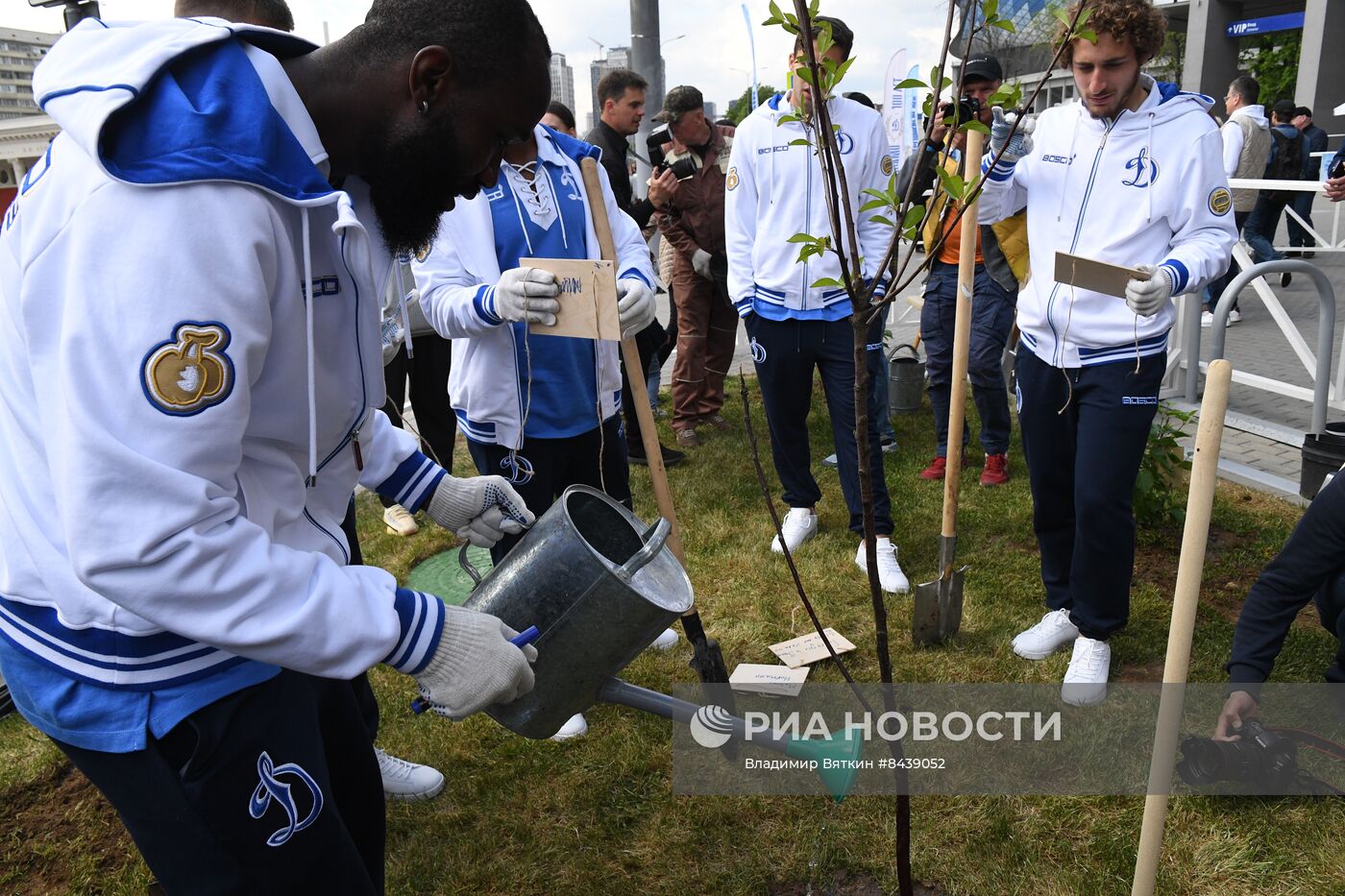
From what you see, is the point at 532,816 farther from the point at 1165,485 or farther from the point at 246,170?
the point at 1165,485

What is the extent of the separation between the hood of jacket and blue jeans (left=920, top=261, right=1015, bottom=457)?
4220 millimetres

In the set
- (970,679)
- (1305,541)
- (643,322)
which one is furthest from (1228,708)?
(643,322)

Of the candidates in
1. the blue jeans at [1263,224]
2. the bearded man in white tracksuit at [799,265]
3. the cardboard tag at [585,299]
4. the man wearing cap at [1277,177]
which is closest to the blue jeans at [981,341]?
the bearded man in white tracksuit at [799,265]

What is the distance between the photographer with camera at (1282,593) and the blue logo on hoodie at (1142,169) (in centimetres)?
106

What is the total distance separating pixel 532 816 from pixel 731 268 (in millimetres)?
2508

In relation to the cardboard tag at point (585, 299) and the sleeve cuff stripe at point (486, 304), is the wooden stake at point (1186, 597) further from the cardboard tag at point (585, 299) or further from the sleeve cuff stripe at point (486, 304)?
the sleeve cuff stripe at point (486, 304)

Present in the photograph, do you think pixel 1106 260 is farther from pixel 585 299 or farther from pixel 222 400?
pixel 222 400

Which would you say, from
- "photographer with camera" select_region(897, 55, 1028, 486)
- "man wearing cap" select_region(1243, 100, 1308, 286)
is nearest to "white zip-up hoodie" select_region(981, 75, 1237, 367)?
"photographer with camera" select_region(897, 55, 1028, 486)

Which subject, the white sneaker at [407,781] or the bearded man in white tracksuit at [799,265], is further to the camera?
the bearded man in white tracksuit at [799,265]

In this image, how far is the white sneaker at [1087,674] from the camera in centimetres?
323

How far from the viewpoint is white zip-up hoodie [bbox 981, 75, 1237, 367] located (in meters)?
2.95

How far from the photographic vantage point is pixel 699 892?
8.30ft

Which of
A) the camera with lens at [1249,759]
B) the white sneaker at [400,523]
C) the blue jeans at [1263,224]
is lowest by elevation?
the white sneaker at [400,523]

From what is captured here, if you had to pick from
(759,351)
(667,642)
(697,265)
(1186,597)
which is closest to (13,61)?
(697,265)
